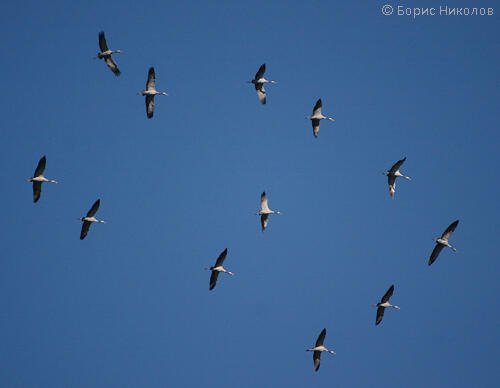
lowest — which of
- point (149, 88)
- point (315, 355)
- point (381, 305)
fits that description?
point (315, 355)

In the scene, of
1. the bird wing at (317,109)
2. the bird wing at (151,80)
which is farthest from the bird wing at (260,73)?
the bird wing at (151,80)

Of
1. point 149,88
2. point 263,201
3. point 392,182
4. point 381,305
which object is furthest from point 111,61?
point 381,305

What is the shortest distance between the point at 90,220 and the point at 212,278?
998 cm

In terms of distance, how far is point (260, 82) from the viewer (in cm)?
6200

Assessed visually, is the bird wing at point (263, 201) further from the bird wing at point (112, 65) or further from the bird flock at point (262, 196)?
the bird wing at point (112, 65)

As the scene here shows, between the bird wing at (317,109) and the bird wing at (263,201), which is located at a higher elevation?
the bird wing at (317,109)

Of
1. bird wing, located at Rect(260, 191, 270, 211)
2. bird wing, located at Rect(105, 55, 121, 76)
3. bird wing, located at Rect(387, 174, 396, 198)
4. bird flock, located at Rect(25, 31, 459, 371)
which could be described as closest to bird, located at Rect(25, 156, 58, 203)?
bird flock, located at Rect(25, 31, 459, 371)

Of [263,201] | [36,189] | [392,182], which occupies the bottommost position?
[36,189]

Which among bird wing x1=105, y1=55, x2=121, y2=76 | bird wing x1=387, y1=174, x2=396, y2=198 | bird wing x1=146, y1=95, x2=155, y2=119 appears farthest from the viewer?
bird wing x1=387, y1=174, x2=396, y2=198

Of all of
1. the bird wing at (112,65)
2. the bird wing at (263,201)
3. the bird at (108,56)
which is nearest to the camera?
the bird at (108,56)

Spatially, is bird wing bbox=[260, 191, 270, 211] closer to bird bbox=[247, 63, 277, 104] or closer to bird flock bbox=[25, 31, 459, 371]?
bird flock bbox=[25, 31, 459, 371]

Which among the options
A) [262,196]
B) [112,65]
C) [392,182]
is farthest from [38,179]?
[392,182]

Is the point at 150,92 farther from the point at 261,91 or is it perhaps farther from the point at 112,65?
the point at 261,91

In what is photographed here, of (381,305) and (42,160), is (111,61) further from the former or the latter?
(381,305)
